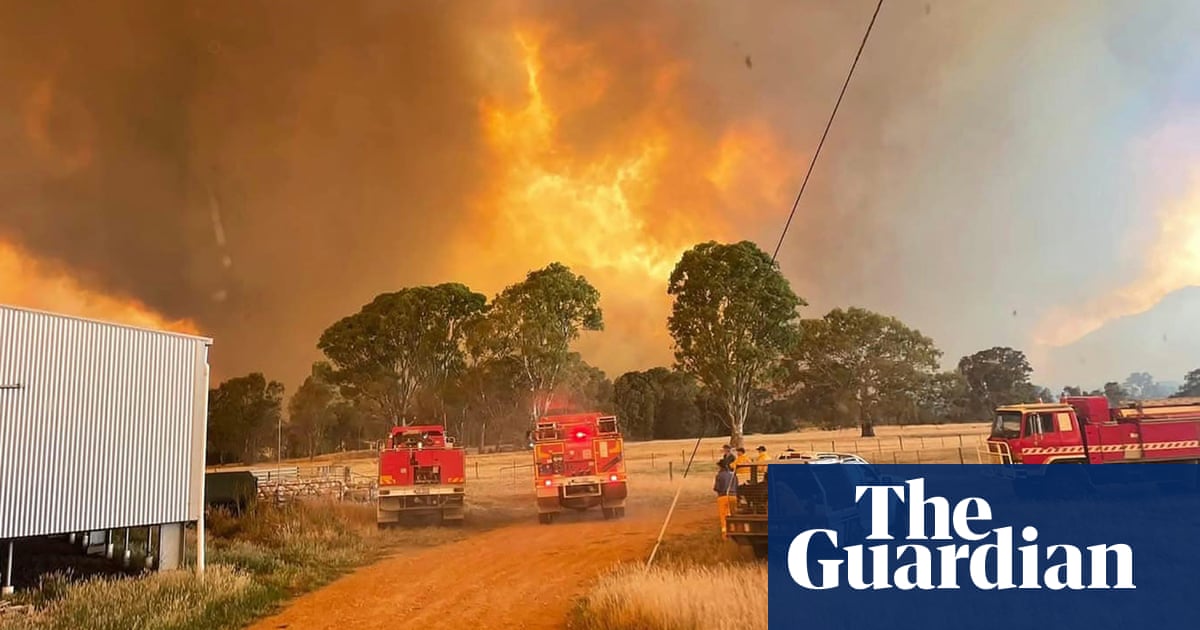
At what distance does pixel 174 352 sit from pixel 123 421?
1.88 meters

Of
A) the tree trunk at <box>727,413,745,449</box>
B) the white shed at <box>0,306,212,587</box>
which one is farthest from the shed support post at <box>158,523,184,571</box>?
the tree trunk at <box>727,413,745,449</box>

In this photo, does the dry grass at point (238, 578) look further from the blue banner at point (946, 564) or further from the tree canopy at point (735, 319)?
the tree canopy at point (735, 319)

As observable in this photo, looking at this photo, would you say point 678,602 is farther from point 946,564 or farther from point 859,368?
point 859,368

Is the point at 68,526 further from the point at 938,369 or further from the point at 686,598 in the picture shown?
the point at 938,369

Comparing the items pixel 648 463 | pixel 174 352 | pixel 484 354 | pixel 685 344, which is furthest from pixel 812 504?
pixel 484 354

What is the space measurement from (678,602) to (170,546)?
12743 millimetres

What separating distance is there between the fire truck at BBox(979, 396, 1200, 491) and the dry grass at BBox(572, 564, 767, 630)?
14.1 meters

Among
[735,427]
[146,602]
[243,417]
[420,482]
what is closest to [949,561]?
[146,602]

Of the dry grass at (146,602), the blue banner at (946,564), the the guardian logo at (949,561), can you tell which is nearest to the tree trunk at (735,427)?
the blue banner at (946,564)

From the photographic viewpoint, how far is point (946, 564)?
39.1 feet

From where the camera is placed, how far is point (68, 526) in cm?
1467

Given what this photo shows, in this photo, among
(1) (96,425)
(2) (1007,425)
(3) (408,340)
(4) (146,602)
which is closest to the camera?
(4) (146,602)

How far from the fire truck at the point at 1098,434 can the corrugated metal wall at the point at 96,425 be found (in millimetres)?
22729

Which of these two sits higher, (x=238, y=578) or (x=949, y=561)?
(x=949, y=561)
